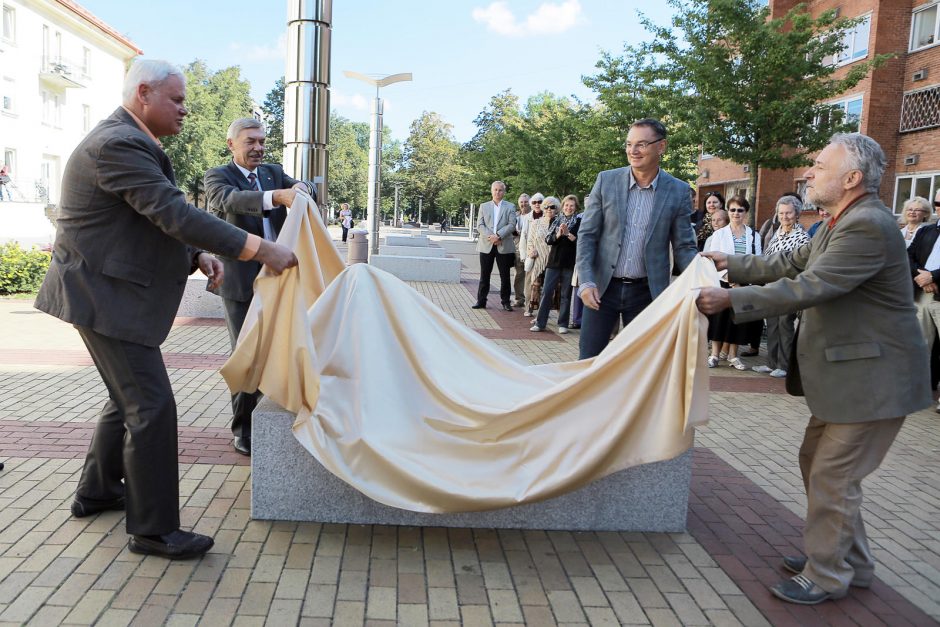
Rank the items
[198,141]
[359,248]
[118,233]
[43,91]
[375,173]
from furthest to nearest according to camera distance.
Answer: [198,141] → [43,91] → [375,173] → [359,248] → [118,233]

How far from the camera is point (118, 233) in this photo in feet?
11.7

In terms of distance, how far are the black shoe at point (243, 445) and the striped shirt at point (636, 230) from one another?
273 centimetres

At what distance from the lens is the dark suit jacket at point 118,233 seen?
3.45 meters

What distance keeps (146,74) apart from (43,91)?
152 ft

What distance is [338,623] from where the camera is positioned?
125 inches

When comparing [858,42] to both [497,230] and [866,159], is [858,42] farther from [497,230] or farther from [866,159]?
[866,159]

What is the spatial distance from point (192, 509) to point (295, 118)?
6.06 meters

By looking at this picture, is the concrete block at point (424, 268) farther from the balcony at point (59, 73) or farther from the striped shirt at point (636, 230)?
the balcony at point (59, 73)

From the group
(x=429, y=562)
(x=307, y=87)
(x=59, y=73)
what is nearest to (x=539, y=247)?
(x=307, y=87)

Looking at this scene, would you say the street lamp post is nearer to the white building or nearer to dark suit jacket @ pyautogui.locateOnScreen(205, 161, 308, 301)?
the white building

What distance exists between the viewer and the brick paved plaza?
10.8 ft

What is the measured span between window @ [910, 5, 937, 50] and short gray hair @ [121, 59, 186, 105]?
2726cm

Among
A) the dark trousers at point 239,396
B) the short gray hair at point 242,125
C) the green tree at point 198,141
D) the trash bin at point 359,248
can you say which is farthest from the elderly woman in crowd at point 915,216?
the green tree at point 198,141

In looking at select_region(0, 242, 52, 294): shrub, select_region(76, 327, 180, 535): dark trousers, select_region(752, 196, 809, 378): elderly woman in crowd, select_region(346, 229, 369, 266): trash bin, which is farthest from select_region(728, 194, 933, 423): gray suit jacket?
select_region(346, 229, 369, 266): trash bin
